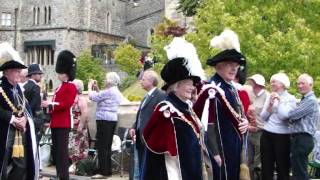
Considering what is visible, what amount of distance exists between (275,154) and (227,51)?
137 inches

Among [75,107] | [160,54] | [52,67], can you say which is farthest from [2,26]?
[75,107]

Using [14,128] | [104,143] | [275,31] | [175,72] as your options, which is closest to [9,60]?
[14,128]

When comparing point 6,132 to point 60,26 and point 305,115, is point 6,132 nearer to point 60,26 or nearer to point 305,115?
point 305,115

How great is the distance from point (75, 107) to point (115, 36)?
207ft

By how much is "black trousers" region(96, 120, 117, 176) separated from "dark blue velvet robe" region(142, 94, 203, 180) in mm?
6584

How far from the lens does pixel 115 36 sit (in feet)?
251

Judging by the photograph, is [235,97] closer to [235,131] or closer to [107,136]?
[235,131]

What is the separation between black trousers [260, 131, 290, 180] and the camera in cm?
1080

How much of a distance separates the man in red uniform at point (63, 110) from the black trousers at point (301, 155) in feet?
12.2

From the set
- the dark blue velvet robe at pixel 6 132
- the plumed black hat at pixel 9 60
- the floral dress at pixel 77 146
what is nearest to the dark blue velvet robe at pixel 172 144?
the dark blue velvet robe at pixel 6 132

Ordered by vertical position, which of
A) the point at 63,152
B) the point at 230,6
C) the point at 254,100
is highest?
the point at 230,6

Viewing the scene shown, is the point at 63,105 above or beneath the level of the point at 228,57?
beneath

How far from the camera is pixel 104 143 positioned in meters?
13.1

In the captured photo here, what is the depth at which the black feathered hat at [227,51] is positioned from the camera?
25.3ft
